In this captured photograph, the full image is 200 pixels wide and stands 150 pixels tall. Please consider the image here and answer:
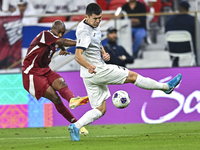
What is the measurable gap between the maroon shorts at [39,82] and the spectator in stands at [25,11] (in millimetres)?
3591

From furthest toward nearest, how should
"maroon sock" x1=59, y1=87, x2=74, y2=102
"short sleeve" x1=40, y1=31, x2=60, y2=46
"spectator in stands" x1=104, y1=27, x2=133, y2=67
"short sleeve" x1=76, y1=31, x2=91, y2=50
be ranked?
"spectator in stands" x1=104, y1=27, x2=133, y2=67, "short sleeve" x1=40, y1=31, x2=60, y2=46, "maroon sock" x1=59, y1=87, x2=74, y2=102, "short sleeve" x1=76, y1=31, x2=91, y2=50

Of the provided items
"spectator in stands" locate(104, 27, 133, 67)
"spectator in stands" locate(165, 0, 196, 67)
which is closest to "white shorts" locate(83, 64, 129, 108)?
"spectator in stands" locate(104, 27, 133, 67)

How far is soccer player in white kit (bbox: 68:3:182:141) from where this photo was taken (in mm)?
5785

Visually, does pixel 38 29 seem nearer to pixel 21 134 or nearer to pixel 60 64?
pixel 60 64

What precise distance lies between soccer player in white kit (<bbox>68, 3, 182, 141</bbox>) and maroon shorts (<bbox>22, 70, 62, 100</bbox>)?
118 cm

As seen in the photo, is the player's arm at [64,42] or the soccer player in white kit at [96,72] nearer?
the soccer player in white kit at [96,72]

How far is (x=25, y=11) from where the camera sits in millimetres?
10719

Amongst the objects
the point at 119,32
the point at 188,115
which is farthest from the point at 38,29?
the point at 188,115

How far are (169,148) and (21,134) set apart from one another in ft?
13.0

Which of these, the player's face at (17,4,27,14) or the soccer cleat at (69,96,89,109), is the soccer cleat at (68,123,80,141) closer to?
the soccer cleat at (69,96,89,109)

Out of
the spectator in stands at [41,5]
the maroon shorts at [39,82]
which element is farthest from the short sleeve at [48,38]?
the spectator in stands at [41,5]

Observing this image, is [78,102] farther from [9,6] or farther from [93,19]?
[9,6]

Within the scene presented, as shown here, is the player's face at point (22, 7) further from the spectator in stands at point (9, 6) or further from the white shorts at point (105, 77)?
the white shorts at point (105, 77)

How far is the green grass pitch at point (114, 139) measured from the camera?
5352mm
